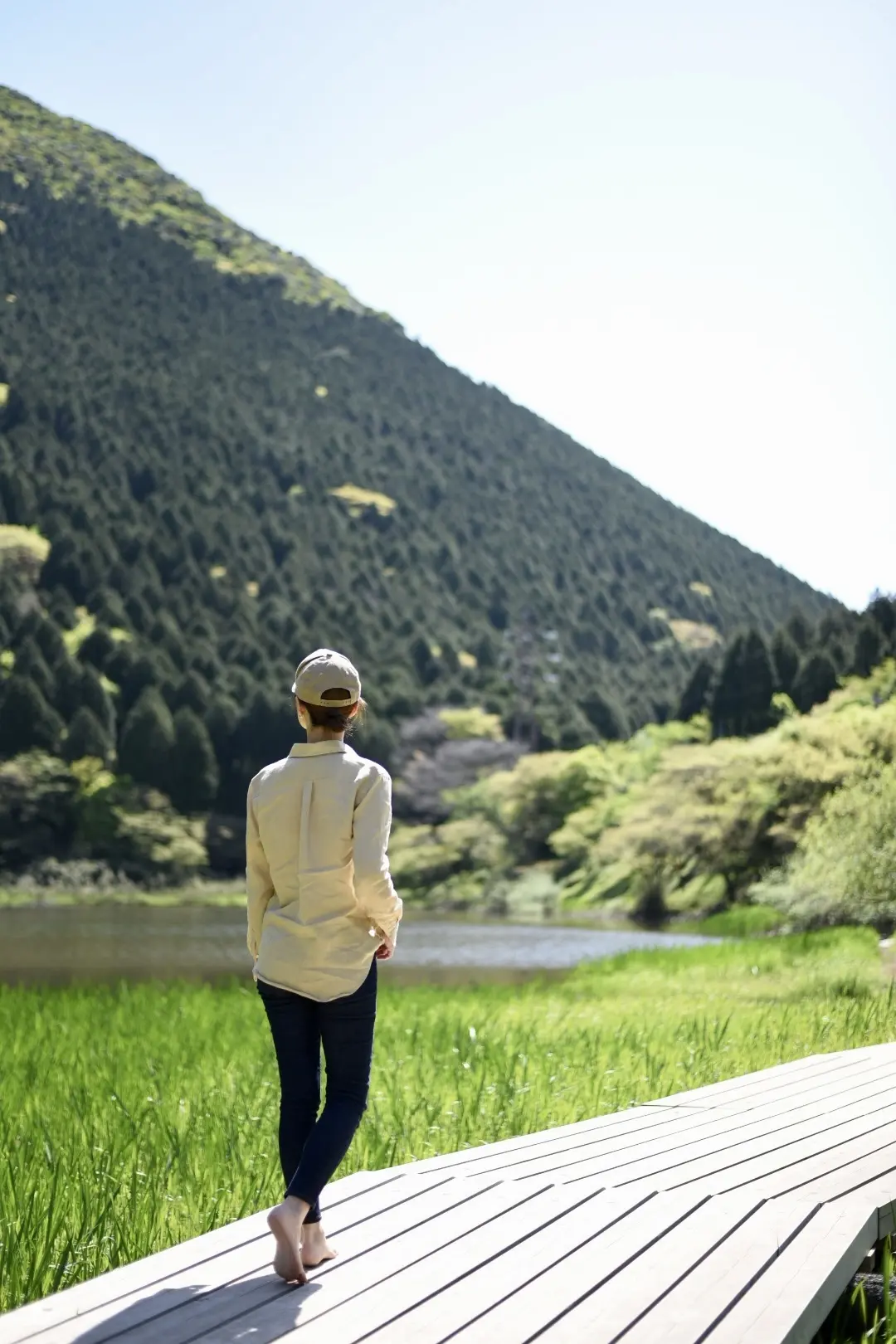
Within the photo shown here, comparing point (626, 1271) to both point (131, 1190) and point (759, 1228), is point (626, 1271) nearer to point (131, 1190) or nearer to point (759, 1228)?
point (759, 1228)

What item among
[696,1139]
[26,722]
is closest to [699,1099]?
[696,1139]

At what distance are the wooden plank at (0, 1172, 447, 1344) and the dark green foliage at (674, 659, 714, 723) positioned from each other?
50831mm

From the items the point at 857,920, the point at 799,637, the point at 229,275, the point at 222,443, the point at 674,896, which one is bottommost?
the point at 674,896

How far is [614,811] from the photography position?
137ft

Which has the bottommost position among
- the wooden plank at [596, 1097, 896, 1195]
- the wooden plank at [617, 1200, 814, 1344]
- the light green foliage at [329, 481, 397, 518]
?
the wooden plank at [596, 1097, 896, 1195]

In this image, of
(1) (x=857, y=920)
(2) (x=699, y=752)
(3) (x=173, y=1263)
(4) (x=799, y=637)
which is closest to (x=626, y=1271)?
(3) (x=173, y=1263)

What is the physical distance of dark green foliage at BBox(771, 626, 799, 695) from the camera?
46906 mm

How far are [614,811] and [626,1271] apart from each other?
39.4 m

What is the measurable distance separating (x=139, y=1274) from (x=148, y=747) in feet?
184

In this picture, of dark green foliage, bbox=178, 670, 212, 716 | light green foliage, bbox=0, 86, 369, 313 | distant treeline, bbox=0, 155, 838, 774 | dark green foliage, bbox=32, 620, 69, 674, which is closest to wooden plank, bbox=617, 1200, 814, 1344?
distant treeline, bbox=0, 155, 838, 774

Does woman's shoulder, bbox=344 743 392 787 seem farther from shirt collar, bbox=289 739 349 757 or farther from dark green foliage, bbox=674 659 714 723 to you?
dark green foliage, bbox=674 659 714 723

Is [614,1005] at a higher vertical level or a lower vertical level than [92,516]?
lower

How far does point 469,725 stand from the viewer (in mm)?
60938

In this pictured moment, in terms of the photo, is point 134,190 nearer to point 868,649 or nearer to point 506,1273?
point 868,649
